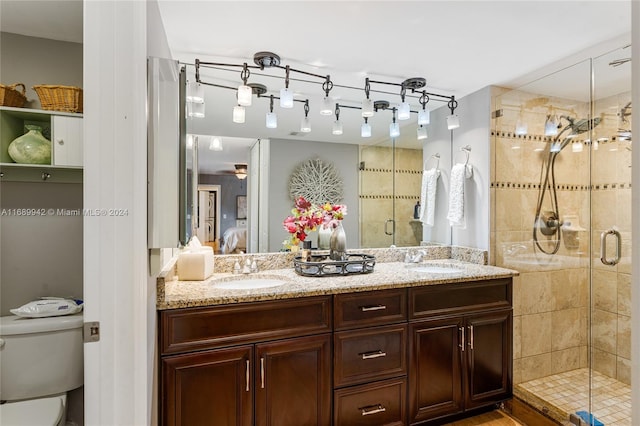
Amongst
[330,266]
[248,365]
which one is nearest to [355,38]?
[330,266]

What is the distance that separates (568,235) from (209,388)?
2653mm

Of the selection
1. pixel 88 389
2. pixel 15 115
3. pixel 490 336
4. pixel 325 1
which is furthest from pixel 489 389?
pixel 15 115

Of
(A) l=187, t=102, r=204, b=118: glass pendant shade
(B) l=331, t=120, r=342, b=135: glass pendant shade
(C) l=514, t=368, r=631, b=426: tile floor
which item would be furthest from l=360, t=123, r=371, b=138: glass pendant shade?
(C) l=514, t=368, r=631, b=426: tile floor

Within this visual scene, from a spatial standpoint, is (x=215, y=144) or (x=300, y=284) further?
(x=215, y=144)

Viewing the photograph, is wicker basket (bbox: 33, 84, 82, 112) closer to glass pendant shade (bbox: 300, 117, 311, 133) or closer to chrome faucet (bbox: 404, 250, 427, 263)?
glass pendant shade (bbox: 300, 117, 311, 133)

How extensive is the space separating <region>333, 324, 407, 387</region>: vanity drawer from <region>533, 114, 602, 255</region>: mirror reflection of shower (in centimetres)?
Result: 150

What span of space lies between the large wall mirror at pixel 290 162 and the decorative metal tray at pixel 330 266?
11.4 inches

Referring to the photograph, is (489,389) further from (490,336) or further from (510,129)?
(510,129)

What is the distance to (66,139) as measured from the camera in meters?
1.60

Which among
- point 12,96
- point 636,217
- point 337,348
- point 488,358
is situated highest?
point 12,96

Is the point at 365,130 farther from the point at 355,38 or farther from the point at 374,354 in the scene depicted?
the point at 374,354

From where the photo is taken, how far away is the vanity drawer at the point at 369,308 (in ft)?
5.94

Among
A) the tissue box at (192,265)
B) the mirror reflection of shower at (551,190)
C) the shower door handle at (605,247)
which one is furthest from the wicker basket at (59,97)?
the shower door handle at (605,247)

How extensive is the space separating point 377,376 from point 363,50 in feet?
6.10
